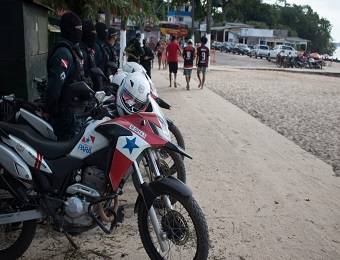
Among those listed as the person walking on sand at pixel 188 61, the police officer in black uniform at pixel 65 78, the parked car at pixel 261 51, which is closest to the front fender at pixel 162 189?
the police officer in black uniform at pixel 65 78

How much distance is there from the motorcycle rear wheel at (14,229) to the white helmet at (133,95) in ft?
Result: 3.54

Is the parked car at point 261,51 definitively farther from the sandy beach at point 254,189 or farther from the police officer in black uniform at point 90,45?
the police officer in black uniform at point 90,45

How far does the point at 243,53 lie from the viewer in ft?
179

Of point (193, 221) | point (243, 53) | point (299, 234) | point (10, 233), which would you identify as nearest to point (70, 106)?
point (10, 233)

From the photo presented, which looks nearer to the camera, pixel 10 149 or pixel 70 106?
pixel 10 149

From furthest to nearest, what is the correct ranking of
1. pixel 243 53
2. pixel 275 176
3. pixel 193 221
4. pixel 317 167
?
pixel 243 53 → pixel 317 167 → pixel 275 176 → pixel 193 221

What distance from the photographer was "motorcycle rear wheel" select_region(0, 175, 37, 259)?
3.39m

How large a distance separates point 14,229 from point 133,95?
1493mm

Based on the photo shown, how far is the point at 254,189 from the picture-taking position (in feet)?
17.2

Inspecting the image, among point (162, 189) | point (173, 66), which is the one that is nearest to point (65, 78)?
point (162, 189)

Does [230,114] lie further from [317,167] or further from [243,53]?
[243,53]

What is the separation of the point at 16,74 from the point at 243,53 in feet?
167

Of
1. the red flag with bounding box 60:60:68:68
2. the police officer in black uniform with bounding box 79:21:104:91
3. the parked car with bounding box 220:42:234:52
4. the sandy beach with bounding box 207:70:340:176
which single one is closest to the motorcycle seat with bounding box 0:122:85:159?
the red flag with bounding box 60:60:68:68

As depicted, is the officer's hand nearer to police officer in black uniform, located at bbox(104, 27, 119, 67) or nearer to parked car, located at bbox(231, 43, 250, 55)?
police officer in black uniform, located at bbox(104, 27, 119, 67)
